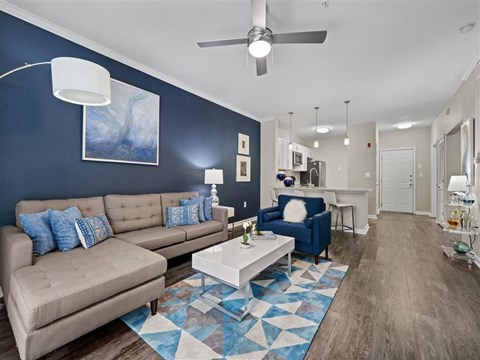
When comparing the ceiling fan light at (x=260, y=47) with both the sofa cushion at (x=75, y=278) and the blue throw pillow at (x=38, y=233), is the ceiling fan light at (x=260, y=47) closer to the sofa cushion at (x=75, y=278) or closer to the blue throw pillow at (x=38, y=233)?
the sofa cushion at (x=75, y=278)

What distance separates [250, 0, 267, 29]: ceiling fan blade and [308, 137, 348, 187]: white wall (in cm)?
663

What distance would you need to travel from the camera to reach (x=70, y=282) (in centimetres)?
139

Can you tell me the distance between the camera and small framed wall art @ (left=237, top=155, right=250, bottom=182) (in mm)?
5258

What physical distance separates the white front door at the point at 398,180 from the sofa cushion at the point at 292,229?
19.2 ft

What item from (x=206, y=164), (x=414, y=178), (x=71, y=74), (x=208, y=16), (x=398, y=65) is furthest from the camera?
(x=414, y=178)

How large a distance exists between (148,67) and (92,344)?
3322 mm

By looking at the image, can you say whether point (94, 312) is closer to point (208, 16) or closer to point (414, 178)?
point (208, 16)

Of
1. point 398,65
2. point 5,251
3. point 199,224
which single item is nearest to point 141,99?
point 199,224

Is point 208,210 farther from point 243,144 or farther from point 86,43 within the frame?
point 86,43

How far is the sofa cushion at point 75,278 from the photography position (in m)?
1.23

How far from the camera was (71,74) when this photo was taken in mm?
1695

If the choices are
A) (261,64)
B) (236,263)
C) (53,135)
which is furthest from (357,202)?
(53,135)

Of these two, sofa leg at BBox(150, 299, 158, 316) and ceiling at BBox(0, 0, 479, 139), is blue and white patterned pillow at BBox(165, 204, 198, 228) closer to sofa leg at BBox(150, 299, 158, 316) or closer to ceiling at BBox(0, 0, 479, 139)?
sofa leg at BBox(150, 299, 158, 316)

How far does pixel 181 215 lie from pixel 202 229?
0.36 meters
